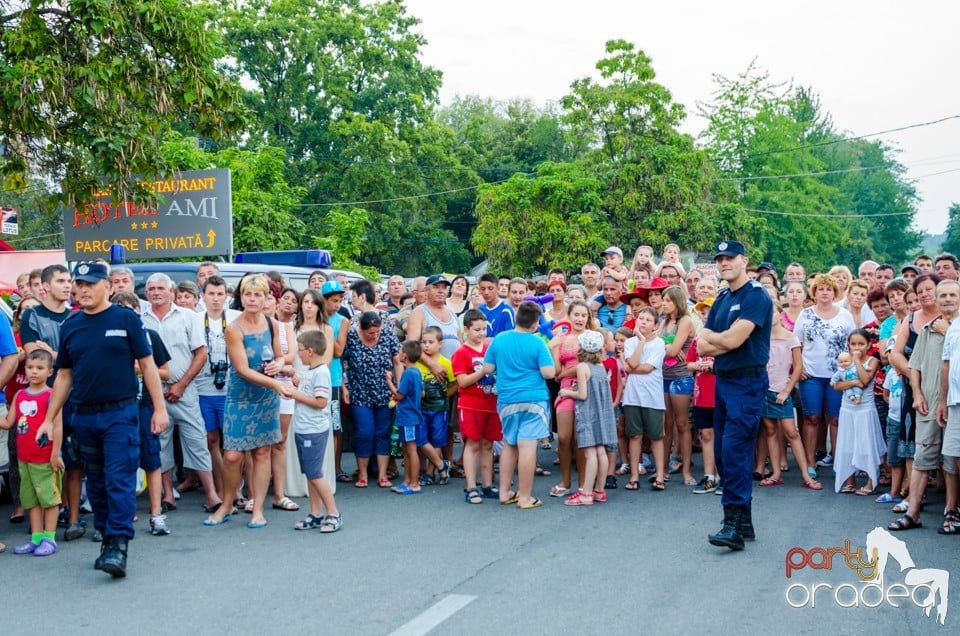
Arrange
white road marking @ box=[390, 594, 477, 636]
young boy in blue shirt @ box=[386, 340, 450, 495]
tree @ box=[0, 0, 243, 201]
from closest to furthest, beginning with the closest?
1. white road marking @ box=[390, 594, 477, 636]
2. young boy in blue shirt @ box=[386, 340, 450, 495]
3. tree @ box=[0, 0, 243, 201]

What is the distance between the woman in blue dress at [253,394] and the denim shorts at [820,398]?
5413 millimetres

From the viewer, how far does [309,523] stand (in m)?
7.80

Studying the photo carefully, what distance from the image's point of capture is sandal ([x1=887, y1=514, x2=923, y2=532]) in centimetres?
750

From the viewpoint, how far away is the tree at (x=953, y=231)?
70169mm

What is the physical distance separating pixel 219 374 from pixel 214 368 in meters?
0.08

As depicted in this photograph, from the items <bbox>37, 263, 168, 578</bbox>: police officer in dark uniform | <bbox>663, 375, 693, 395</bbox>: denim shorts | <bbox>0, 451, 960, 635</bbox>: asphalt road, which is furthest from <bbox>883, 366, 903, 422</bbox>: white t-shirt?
<bbox>37, 263, 168, 578</bbox>: police officer in dark uniform

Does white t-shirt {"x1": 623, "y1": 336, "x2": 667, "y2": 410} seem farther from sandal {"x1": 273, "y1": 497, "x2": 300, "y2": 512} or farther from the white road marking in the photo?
the white road marking

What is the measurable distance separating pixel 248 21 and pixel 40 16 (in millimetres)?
35528

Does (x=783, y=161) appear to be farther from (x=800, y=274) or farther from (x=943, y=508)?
(x=943, y=508)

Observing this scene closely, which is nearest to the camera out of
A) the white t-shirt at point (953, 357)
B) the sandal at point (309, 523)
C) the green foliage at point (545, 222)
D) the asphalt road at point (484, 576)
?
the asphalt road at point (484, 576)

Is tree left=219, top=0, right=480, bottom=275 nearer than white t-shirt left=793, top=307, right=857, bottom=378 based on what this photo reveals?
No

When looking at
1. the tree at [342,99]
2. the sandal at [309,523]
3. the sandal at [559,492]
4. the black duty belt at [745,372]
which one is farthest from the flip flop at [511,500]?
the tree at [342,99]

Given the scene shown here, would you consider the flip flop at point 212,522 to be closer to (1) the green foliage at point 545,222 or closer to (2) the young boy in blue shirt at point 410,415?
(2) the young boy in blue shirt at point 410,415

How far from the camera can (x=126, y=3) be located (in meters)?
11.9
